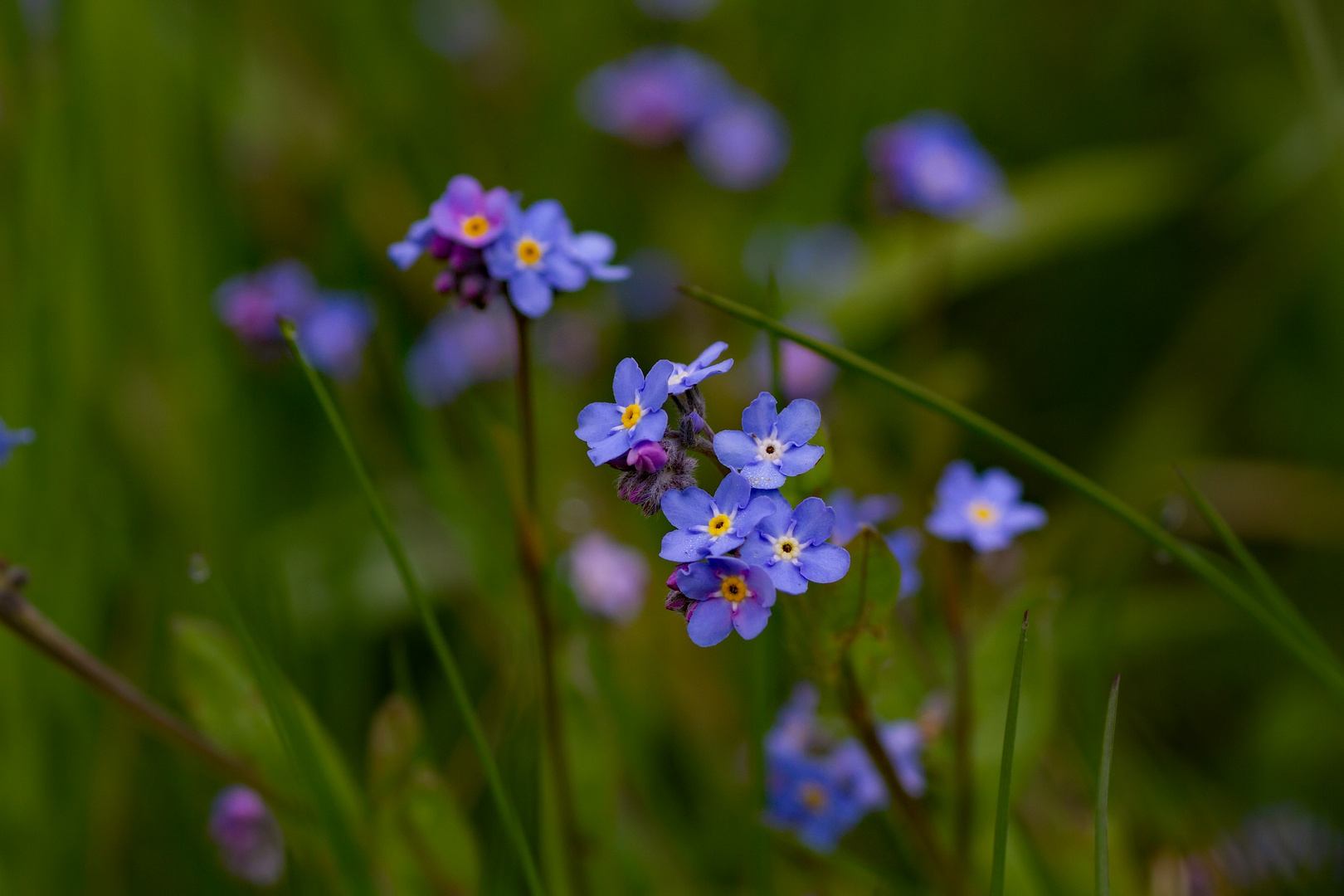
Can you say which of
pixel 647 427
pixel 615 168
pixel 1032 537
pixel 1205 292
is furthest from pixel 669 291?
pixel 647 427

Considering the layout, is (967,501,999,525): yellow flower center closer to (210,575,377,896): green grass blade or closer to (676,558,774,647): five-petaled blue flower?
(676,558,774,647): five-petaled blue flower

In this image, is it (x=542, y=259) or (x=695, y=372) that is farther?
(x=542, y=259)

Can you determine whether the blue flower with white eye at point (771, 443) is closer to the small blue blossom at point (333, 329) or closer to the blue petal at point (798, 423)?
the blue petal at point (798, 423)

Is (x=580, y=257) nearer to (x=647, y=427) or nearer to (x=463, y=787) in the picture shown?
(x=647, y=427)

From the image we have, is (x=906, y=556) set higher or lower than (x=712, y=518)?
lower

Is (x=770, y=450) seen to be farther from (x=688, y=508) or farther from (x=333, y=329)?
(x=333, y=329)

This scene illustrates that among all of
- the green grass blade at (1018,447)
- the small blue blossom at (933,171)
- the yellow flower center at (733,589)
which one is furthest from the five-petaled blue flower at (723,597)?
the small blue blossom at (933,171)

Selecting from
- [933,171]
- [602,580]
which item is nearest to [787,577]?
[602,580]
